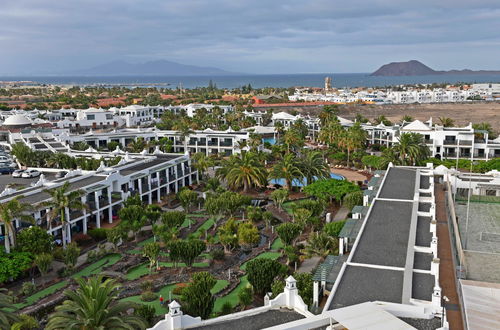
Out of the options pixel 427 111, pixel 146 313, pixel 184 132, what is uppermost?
pixel 427 111

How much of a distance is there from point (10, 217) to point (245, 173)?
27.1m

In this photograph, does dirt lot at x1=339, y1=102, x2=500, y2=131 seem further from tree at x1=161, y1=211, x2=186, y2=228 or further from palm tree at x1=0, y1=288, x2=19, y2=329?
palm tree at x1=0, y1=288, x2=19, y2=329

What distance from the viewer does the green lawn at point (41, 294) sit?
2797 cm

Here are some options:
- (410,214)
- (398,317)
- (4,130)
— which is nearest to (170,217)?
(410,214)

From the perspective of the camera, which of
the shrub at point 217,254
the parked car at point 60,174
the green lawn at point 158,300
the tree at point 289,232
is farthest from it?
the parked car at point 60,174

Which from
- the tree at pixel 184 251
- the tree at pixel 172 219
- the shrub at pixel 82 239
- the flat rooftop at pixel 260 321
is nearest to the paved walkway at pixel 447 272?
the flat rooftop at pixel 260 321

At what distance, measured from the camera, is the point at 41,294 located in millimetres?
29453

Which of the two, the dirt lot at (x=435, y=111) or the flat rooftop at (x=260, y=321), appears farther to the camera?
the dirt lot at (x=435, y=111)

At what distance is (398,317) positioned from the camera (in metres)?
18.6

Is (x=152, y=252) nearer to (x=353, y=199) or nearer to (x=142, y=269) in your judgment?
(x=142, y=269)

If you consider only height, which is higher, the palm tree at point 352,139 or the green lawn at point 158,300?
the palm tree at point 352,139

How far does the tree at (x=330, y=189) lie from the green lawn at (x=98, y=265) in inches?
801

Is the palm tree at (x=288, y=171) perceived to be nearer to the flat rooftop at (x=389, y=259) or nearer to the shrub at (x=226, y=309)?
the flat rooftop at (x=389, y=259)

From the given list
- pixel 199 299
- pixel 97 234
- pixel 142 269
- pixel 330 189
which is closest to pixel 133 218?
pixel 97 234
